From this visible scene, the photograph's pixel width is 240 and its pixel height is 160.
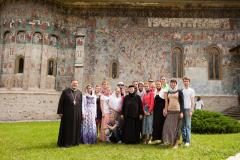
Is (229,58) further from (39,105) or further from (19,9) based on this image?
(19,9)

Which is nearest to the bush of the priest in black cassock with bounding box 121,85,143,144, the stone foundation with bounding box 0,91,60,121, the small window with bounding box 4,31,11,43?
the priest in black cassock with bounding box 121,85,143,144

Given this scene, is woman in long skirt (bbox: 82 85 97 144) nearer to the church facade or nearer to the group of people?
the group of people

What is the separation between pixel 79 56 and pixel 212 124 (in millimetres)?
11319

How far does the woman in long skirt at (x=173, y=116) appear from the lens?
24.2 feet

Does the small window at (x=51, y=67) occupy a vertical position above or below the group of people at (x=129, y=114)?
above

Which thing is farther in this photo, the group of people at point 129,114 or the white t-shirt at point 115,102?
the white t-shirt at point 115,102

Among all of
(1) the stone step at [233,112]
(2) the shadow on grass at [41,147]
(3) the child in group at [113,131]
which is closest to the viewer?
(2) the shadow on grass at [41,147]

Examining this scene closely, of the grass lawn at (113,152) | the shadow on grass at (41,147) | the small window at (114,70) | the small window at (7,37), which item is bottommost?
the shadow on grass at (41,147)

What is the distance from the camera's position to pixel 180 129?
24.5 feet

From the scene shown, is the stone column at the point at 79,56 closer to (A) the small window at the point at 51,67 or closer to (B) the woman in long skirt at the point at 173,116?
(A) the small window at the point at 51,67

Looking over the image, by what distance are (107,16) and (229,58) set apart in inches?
387

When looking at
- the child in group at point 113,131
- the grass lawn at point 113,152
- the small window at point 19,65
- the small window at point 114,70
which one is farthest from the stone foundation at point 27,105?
the child in group at point 113,131

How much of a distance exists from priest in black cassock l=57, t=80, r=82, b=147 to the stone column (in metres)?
10.9

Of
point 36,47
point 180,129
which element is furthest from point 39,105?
point 180,129
